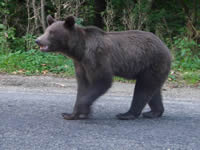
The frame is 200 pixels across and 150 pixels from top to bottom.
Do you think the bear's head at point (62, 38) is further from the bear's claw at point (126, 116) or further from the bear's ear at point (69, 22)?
the bear's claw at point (126, 116)

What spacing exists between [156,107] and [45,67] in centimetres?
460

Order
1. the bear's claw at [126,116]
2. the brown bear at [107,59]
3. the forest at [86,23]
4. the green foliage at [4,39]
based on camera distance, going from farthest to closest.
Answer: the green foliage at [4,39] → the forest at [86,23] → the bear's claw at [126,116] → the brown bear at [107,59]

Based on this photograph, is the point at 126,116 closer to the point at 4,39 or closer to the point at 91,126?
the point at 91,126

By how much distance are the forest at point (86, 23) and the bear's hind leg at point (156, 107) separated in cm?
324

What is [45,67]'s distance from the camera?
9.15 meters

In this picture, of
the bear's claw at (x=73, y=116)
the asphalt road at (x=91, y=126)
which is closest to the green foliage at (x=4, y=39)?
the asphalt road at (x=91, y=126)

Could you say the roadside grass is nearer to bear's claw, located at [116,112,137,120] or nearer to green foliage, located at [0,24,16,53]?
green foliage, located at [0,24,16,53]

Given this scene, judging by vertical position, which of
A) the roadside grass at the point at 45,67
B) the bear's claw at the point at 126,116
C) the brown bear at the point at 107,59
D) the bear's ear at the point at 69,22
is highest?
the bear's ear at the point at 69,22

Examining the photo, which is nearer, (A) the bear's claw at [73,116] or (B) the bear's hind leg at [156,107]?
(A) the bear's claw at [73,116]

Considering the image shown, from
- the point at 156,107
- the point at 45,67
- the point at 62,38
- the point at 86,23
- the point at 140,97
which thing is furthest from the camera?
the point at 86,23

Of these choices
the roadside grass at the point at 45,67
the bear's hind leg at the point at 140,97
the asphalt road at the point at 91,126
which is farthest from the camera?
the roadside grass at the point at 45,67

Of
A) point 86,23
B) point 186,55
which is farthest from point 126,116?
point 86,23

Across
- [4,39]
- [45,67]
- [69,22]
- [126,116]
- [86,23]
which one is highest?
[69,22]

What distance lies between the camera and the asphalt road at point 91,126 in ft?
11.9
